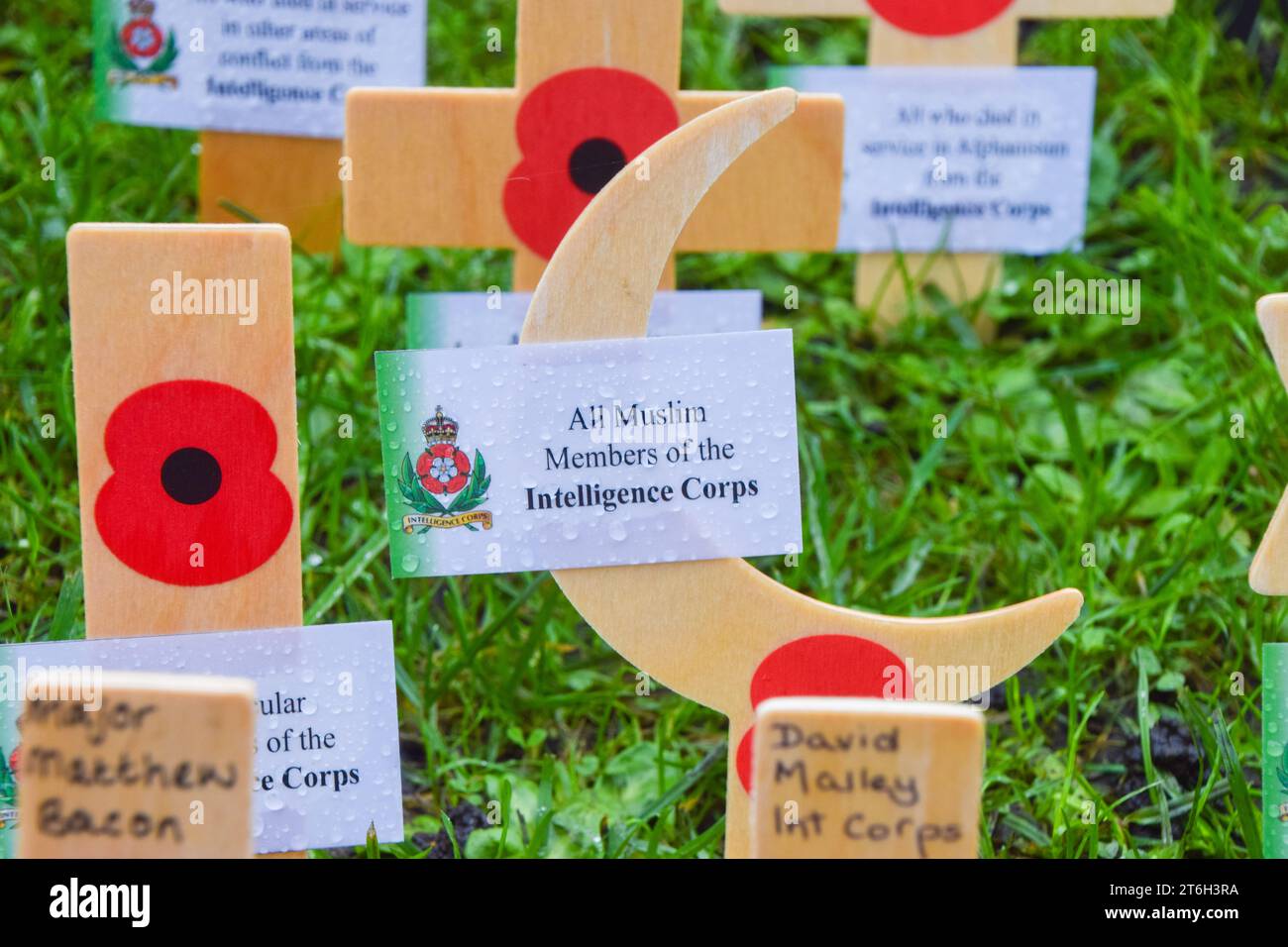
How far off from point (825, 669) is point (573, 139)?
653 mm

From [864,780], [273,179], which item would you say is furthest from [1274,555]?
[273,179]

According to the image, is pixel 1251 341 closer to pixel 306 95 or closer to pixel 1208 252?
pixel 1208 252

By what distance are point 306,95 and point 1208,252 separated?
1.22 m

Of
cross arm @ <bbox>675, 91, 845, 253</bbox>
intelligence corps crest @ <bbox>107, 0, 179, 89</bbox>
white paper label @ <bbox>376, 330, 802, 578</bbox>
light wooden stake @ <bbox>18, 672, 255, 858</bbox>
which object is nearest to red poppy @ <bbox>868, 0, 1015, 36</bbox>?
cross arm @ <bbox>675, 91, 845, 253</bbox>

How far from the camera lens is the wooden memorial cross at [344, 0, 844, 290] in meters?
1.46

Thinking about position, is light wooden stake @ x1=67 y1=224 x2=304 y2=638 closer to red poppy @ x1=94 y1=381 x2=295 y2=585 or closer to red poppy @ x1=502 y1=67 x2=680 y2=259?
red poppy @ x1=94 y1=381 x2=295 y2=585

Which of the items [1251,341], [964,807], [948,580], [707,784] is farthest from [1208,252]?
[964,807]

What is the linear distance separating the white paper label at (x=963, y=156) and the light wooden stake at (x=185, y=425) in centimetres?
110

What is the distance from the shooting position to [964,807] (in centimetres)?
82

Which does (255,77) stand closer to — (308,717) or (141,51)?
(141,51)

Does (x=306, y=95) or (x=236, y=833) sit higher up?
(x=306, y=95)

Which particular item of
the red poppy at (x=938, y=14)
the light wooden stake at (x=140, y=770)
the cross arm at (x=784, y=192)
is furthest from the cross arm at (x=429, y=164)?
the light wooden stake at (x=140, y=770)

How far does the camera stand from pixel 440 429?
3.52 feet

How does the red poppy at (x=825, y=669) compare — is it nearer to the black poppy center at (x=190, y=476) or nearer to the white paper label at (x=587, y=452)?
the white paper label at (x=587, y=452)
